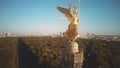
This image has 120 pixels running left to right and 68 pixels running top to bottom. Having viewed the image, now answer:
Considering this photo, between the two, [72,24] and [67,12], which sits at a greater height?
[67,12]

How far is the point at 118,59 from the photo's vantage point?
13.0m

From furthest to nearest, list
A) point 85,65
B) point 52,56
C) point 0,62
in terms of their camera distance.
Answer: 1. point 52,56
2. point 0,62
3. point 85,65

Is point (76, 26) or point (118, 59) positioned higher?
point (76, 26)

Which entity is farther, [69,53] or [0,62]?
[0,62]

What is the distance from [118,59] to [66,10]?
7666 mm

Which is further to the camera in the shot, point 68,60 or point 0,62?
point 0,62

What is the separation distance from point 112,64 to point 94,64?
3.91 feet

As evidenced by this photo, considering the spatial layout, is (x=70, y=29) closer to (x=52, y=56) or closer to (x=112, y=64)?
(x=112, y=64)

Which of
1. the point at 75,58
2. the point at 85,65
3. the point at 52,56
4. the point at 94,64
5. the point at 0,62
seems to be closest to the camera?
the point at 75,58

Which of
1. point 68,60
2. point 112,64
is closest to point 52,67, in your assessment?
point 112,64

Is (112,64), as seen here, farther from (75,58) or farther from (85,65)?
(75,58)

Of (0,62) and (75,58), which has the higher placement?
(75,58)

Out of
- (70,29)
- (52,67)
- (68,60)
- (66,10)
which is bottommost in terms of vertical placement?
(52,67)

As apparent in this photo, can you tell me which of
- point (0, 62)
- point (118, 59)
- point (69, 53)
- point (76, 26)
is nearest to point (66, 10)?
point (76, 26)
